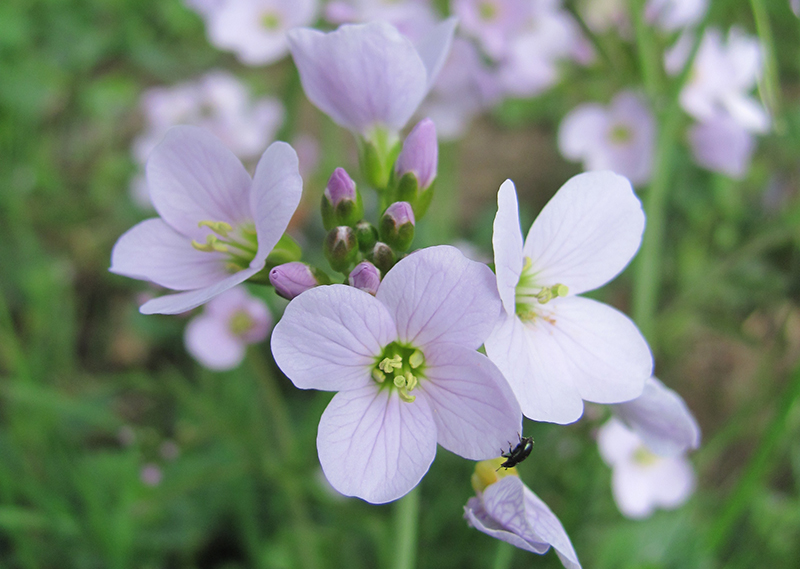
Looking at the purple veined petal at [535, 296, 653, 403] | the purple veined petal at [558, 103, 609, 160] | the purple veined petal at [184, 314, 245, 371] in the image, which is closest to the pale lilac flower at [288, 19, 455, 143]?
the purple veined petal at [535, 296, 653, 403]

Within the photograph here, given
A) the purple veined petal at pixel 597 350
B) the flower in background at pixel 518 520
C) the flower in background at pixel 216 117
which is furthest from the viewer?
the flower in background at pixel 216 117

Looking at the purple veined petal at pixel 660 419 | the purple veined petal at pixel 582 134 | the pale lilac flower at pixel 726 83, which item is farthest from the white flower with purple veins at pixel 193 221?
the pale lilac flower at pixel 726 83

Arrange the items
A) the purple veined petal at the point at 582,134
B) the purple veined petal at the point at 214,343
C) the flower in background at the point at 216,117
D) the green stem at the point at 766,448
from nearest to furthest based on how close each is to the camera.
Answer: the green stem at the point at 766,448
the purple veined petal at the point at 214,343
the purple veined petal at the point at 582,134
the flower in background at the point at 216,117

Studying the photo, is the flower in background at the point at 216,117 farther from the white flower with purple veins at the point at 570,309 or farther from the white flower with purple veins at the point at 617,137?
the white flower with purple veins at the point at 570,309

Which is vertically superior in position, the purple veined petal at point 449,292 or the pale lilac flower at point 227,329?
the purple veined petal at point 449,292

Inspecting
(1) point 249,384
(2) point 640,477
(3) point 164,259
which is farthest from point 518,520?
(1) point 249,384

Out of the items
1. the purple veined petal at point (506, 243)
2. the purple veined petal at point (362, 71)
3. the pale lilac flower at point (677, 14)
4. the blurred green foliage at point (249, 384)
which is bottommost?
the blurred green foliage at point (249, 384)

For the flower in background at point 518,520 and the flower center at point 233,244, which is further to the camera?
→ the flower center at point 233,244
